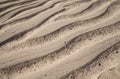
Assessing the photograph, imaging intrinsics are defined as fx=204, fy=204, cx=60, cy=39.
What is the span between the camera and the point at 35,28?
185 cm

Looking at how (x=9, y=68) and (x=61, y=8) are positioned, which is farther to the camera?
(x=61, y=8)

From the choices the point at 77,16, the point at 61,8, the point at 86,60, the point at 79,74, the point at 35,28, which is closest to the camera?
the point at 79,74

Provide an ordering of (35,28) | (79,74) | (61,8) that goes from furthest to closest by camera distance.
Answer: (61,8)
(35,28)
(79,74)

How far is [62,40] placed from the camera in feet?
5.41

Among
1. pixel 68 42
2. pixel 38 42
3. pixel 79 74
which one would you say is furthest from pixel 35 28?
pixel 79 74

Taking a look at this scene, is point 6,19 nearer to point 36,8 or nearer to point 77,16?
point 36,8

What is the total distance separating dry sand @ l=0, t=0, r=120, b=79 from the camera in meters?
1.35

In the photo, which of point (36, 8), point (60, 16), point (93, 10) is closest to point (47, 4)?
point (36, 8)

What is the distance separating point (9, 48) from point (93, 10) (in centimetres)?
98

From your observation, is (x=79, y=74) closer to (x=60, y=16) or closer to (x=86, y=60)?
(x=86, y=60)

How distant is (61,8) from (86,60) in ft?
3.12

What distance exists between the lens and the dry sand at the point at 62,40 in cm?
135

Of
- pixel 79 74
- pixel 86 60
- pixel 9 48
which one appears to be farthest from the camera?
pixel 9 48

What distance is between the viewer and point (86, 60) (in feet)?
4.67
